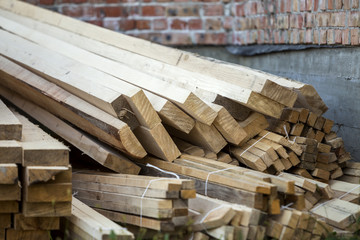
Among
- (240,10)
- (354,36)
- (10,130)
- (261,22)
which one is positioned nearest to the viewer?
(10,130)

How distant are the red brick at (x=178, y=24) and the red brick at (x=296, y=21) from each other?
57.3 inches

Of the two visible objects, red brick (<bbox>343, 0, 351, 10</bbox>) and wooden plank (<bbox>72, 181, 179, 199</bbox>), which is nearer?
wooden plank (<bbox>72, 181, 179, 199</bbox>)

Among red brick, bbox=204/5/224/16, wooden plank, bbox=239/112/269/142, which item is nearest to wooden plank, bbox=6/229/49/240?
wooden plank, bbox=239/112/269/142

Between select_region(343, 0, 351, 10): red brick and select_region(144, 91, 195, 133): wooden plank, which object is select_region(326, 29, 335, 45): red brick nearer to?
select_region(343, 0, 351, 10): red brick

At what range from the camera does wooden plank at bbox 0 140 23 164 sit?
8.84ft

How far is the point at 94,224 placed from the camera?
2771mm

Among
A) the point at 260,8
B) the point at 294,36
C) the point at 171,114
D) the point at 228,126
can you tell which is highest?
the point at 260,8

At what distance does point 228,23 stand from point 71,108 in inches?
115

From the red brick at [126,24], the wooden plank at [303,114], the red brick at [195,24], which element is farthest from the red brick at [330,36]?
the red brick at [126,24]

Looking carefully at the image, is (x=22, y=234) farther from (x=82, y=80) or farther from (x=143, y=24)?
(x=143, y=24)

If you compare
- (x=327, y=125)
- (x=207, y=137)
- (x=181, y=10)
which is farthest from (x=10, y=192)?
(x=181, y=10)

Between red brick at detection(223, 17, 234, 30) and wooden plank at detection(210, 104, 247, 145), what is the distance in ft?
8.86

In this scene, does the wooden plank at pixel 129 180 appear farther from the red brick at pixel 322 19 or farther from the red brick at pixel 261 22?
the red brick at pixel 261 22

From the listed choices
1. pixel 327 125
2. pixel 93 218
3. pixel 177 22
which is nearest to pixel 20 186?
pixel 93 218
